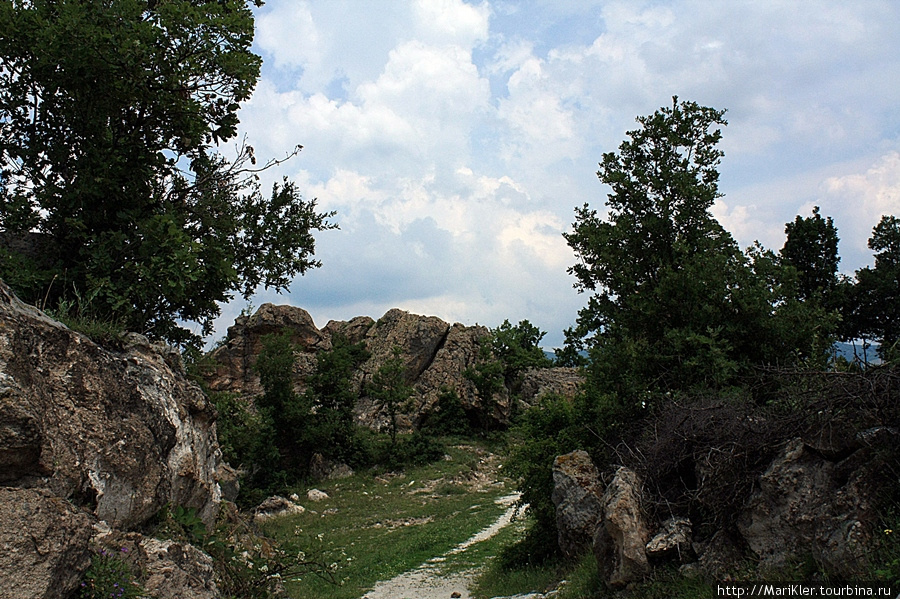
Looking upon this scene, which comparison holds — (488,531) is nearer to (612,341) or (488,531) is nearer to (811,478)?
(612,341)

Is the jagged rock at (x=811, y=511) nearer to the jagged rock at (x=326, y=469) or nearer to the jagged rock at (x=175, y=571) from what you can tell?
the jagged rock at (x=175, y=571)

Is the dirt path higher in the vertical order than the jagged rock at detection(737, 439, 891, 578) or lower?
lower

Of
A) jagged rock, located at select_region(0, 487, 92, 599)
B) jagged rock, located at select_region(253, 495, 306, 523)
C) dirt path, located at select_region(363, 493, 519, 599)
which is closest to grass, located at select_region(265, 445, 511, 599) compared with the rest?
dirt path, located at select_region(363, 493, 519, 599)

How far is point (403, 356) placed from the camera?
46031 millimetres

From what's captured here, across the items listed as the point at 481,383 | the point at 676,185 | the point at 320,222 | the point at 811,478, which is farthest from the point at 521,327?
the point at 811,478

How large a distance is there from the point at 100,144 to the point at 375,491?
74.1 ft

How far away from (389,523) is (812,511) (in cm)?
1727

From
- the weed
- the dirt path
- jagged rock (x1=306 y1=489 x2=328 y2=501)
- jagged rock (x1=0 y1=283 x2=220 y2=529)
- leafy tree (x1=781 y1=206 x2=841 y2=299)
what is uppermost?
leafy tree (x1=781 y1=206 x2=841 y2=299)

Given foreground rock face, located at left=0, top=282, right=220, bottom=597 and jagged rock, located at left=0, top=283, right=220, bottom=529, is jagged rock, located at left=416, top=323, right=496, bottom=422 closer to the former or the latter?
foreground rock face, located at left=0, top=282, right=220, bottom=597

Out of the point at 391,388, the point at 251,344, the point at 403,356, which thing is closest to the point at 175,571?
the point at 391,388

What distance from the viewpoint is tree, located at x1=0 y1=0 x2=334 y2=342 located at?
8234 mm

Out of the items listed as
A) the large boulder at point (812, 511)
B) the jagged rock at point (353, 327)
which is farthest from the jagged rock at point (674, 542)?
the jagged rock at point (353, 327)

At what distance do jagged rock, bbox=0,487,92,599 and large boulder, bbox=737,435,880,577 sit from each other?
7.18 meters

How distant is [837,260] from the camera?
3922cm
